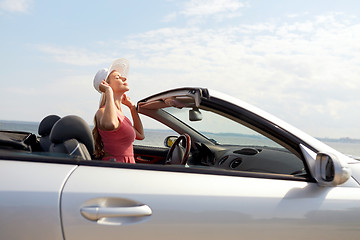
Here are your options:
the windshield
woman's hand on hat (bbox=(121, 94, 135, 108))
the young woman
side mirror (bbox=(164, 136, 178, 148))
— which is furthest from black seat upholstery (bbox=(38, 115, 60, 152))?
side mirror (bbox=(164, 136, 178, 148))

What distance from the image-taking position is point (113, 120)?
9.71ft

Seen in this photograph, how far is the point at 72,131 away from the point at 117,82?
0.97 meters

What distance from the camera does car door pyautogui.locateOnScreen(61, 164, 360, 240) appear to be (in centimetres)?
189

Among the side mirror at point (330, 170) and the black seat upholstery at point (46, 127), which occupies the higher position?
the black seat upholstery at point (46, 127)

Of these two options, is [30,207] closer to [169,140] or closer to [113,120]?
[113,120]

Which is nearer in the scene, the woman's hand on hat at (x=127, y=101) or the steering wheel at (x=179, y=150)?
the steering wheel at (x=179, y=150)

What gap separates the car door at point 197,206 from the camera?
6.19 feet

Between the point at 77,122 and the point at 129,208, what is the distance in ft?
2.38

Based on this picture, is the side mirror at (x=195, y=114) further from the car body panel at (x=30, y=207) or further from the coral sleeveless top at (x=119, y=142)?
the car body panel at (x=30, y=207)

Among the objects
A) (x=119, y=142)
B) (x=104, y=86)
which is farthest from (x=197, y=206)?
(x=104, y=86)

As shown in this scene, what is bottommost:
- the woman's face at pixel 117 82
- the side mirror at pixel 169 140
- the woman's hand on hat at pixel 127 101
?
the side mirror at pixel 169 140

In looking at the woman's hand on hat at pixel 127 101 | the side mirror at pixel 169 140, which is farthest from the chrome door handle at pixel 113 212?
the side mirror at pixel 169 140

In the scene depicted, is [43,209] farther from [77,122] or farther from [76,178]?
[77,122]

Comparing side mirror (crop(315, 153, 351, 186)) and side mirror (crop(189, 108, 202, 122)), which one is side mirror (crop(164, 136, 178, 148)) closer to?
side mirror (crop(189, 108, 202, 122))
